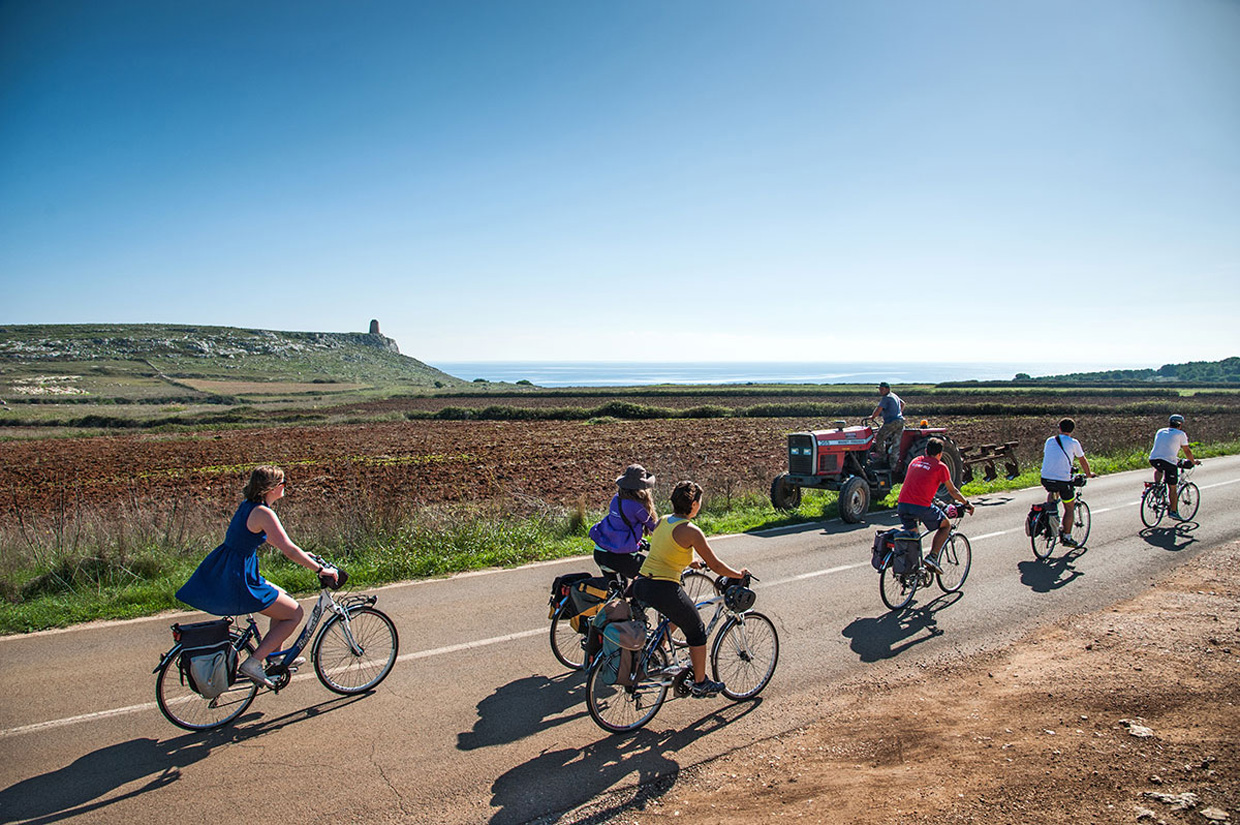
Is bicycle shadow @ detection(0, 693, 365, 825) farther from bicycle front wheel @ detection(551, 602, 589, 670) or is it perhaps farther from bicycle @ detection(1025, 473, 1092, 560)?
bicycle @ detection(1025, 473, 1092, 560)

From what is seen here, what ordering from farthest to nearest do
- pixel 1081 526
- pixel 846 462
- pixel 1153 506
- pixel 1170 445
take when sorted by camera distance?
1. pixel 846 462
2. pixel 1170 445
3. pixel 1153 506
4. pixel 1081 526

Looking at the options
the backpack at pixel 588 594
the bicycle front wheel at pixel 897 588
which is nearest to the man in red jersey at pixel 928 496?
the bicycle front wheel at pixel 897 588

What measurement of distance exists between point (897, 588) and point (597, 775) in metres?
5.02

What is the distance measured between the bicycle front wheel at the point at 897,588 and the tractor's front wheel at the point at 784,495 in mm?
5813

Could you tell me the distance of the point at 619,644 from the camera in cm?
491

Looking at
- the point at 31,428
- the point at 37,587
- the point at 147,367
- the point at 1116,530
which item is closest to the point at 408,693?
the point at 37,587

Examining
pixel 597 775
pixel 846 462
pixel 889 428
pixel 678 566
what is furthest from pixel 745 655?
pixel 889 428

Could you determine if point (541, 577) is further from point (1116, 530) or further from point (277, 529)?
point (1116, 530)

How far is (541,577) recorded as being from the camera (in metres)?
9.30

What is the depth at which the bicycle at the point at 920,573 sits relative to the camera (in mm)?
7840

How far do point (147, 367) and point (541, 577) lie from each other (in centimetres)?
13706

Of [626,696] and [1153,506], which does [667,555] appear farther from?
[1153,506]

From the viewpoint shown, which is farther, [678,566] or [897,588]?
[897,588]

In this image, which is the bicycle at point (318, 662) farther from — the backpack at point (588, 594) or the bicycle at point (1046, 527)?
the bicycle at point (1046, 527)
